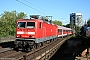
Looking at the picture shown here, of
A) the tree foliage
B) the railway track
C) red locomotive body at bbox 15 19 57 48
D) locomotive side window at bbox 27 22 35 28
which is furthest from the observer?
the tree foliage

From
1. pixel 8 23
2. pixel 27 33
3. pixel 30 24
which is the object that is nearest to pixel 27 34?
pixel 27 33

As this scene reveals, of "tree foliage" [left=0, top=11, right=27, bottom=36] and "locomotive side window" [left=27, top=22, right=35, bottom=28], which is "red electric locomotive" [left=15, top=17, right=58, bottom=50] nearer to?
"locomotive side window" [left=27, top=22, right=35, bottom=28]

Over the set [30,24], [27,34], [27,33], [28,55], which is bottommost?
[28,55]

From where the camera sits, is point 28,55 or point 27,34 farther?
point 27,34

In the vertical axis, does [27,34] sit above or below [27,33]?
below

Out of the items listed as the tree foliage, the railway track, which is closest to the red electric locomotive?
the railway track

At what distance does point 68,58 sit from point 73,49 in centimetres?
640

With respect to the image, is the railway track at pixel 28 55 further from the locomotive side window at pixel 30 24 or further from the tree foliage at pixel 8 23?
the tree foliage at pixel 8 23

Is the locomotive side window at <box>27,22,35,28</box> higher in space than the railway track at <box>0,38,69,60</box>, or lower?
higher

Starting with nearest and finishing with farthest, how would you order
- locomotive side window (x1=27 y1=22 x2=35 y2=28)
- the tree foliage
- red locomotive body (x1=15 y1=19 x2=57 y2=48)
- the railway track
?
the railway track < red locomotive body (x1=15 y1=19 x2=57 y2=48) < locomotive side window (x1=27 y1=22 x2=35 y2=28) < the tree foliage

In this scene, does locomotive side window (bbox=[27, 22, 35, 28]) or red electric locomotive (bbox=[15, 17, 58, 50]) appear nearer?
red electric locomotive (bbox=[15, 17, 58, 50])

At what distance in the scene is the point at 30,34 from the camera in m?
20.9

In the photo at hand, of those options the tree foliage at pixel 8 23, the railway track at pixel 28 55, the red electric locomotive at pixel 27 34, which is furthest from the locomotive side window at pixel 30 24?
the tree foliage at pixel 8 23

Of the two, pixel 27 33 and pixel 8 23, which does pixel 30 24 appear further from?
pixel 8 23
